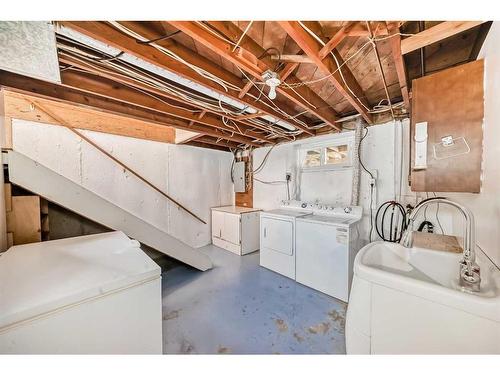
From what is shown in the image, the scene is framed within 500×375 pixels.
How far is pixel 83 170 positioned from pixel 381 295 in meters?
3.46

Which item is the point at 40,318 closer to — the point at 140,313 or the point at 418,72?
the point at 140,313

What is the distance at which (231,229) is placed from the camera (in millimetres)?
3561

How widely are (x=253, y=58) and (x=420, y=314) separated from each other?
156 centimetres

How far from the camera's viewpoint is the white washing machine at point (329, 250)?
2.07m

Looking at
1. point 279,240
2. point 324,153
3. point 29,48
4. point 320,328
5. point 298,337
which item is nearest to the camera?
point 29,48

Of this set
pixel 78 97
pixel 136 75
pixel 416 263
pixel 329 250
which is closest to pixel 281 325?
pixel 329 250

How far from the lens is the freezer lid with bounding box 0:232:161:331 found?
0.76 m

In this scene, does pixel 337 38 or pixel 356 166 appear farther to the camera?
pixel 356 166

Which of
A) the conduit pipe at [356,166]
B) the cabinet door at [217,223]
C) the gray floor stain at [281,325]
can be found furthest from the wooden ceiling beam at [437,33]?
the cabinet door at [217,223]

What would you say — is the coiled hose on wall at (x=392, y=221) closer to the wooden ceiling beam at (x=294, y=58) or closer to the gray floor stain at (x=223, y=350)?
the wooden ceiling beam at (x=294, y=58)

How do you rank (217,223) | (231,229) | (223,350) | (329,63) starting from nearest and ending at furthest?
1. (329,63)
2. (223,350)
3. (231,229)
4. (217,223)

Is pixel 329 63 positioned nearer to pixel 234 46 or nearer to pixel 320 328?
pixel 234 46

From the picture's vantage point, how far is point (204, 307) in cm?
199
